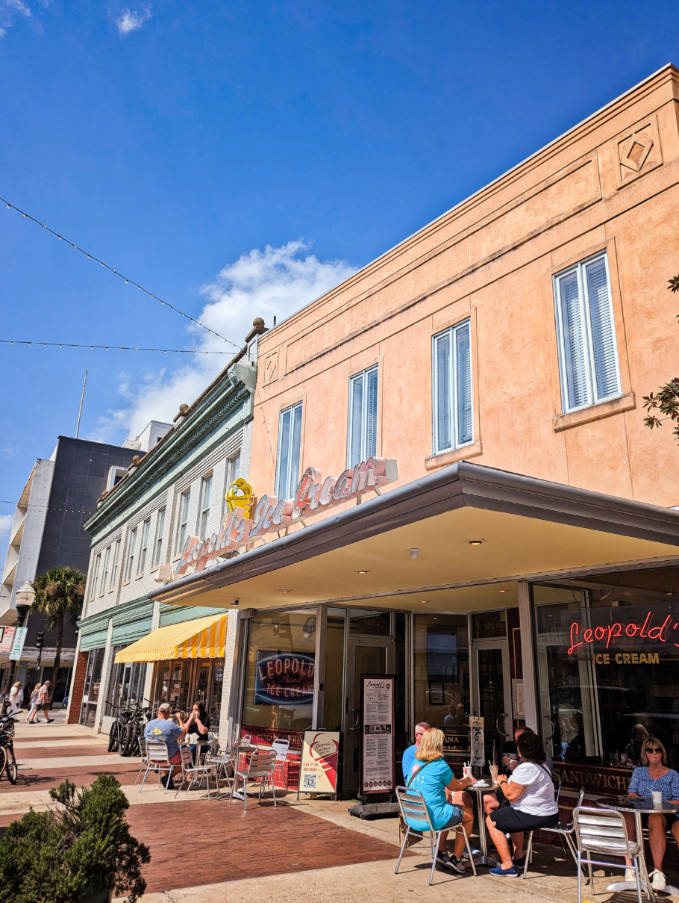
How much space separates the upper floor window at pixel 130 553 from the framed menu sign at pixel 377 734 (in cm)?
1666

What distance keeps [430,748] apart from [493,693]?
208 inches

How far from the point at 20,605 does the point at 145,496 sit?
21.7ft

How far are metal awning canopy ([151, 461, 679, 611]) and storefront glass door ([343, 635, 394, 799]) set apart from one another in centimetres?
156

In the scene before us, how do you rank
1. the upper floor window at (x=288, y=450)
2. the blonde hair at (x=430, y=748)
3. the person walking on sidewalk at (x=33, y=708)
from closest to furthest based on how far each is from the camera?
the blonde hair at (x=430, y=748), the upper floor window at (x=288, y=450), the person walking on sidewalk at (x=33, y=708)

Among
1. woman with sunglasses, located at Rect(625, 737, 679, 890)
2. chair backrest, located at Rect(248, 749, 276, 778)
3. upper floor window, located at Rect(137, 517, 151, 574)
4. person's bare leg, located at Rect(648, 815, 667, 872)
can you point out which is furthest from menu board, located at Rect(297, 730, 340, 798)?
upper floor window, located at Rect(137, 517, 151, 574)

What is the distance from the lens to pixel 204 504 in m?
19.3

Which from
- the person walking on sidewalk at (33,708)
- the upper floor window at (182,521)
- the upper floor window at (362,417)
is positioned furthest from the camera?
the person walking on sidewalk at (33,708)

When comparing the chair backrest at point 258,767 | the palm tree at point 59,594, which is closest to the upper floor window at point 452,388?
the chair backrest at point 258,767

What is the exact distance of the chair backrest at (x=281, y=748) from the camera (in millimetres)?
12445

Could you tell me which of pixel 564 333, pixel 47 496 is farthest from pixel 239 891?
pixel 47 496

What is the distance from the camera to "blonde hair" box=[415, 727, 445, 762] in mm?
A: 7387

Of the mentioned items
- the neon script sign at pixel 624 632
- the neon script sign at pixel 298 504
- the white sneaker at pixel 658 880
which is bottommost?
the white sneaker at pixel 658 880

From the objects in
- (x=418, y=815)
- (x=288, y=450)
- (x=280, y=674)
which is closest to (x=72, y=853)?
(x=418, y=815)

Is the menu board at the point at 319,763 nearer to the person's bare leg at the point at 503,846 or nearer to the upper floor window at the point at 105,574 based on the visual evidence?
the person's bare leg at the point at 503,846
